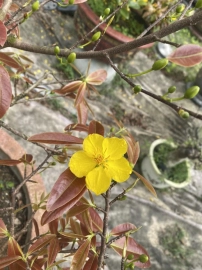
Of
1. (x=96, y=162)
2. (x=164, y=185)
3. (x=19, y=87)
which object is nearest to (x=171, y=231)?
(x=164, y=185)

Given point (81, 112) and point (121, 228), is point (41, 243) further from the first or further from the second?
point (81, 112)

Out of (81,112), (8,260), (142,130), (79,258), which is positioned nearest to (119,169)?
(79,258)

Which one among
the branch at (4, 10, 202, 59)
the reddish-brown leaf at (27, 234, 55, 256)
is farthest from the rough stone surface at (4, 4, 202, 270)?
the branch at (4, 10, 202, 59)

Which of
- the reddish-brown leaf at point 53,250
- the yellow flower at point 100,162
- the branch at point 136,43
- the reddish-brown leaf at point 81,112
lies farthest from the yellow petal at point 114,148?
the reddish-brown leaf at point 81,112

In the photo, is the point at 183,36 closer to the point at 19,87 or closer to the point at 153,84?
the point at 153,84

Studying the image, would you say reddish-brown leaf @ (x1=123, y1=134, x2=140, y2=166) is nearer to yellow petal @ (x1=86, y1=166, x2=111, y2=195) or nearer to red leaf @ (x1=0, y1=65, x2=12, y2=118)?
yellow petal @ (x1=86, y1=166, x2=111, y2=195)
